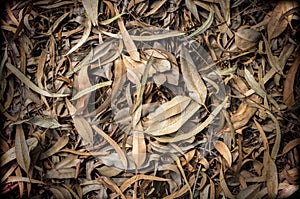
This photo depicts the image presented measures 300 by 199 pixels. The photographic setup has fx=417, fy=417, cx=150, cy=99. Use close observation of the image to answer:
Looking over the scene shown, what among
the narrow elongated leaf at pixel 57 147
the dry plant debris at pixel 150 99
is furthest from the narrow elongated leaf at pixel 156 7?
the narrow elongated leaf at pixel 57 147

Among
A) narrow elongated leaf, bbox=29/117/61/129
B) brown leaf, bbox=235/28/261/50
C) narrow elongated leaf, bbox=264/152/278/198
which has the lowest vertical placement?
narrow elongated leaf, bbox=264/152/278/198

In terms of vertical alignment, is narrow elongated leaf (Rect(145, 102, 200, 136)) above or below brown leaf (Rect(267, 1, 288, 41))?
below

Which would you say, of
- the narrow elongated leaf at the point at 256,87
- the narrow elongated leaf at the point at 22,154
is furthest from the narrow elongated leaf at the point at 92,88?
the narrow elongated leaf at the point at 256,87

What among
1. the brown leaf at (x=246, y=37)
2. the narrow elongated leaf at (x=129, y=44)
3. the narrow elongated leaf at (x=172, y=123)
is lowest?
the narrow elongated leaf at (x=172, y=123)

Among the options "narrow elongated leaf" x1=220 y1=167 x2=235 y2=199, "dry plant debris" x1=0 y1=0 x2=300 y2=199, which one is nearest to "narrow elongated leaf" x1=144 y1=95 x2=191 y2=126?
"dry plant debris" x1=0 y1=0 x2=300 y2=199

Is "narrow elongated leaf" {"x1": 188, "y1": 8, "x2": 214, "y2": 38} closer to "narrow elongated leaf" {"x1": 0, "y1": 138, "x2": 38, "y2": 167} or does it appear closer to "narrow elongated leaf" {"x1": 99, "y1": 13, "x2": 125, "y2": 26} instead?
"narrow elongated leaf" {"x1": 99, "y1": 13, "x2": 125, "y2": 26}

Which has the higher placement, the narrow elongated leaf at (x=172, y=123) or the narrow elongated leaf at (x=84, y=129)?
the narrow elongated leaf at (x=84, y=129)

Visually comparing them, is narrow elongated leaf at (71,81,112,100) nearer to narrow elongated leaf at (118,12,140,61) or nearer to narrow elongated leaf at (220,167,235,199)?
narrow elongated leaf at (118,12,140,61)

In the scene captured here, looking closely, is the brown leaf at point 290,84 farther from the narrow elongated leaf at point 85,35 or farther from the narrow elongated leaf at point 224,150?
the narrow elongated leaf at point 85,35
